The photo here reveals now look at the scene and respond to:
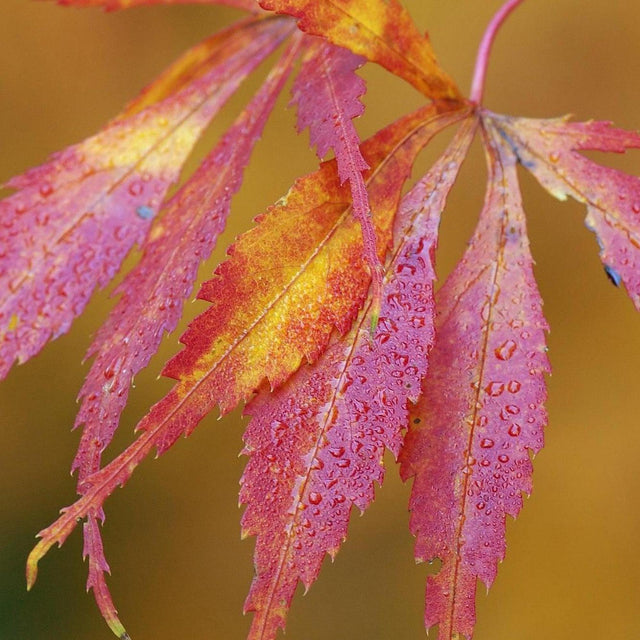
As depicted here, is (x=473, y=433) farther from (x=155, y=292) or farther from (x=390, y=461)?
(x=390, y=461)

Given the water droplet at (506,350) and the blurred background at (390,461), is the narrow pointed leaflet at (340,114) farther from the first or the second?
the blurred background at (390,461)

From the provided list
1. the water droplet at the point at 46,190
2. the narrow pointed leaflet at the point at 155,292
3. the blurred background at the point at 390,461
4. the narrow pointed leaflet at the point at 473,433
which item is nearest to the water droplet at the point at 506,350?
the narrow pointed leaflet at the point at 473,433

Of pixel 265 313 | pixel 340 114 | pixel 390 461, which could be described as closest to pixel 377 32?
pixel 340 114

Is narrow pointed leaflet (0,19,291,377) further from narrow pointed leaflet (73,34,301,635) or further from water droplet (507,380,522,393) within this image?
water droplet (507,380,522,393)

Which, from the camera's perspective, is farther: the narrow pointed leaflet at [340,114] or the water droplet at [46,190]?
the water droplet at [46,190]

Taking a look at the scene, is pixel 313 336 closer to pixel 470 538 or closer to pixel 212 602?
pixel 470 538

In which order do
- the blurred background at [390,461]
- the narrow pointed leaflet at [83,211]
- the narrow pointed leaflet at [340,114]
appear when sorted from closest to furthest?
the narrow pointed leaflet at [340,114] → the narrow pointed leaflet at [83,211] → the blurred background at [390,461]

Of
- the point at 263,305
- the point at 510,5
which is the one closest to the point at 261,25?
the point at 510,5

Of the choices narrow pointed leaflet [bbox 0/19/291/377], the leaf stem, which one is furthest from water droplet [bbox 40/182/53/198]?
the leaf stem
